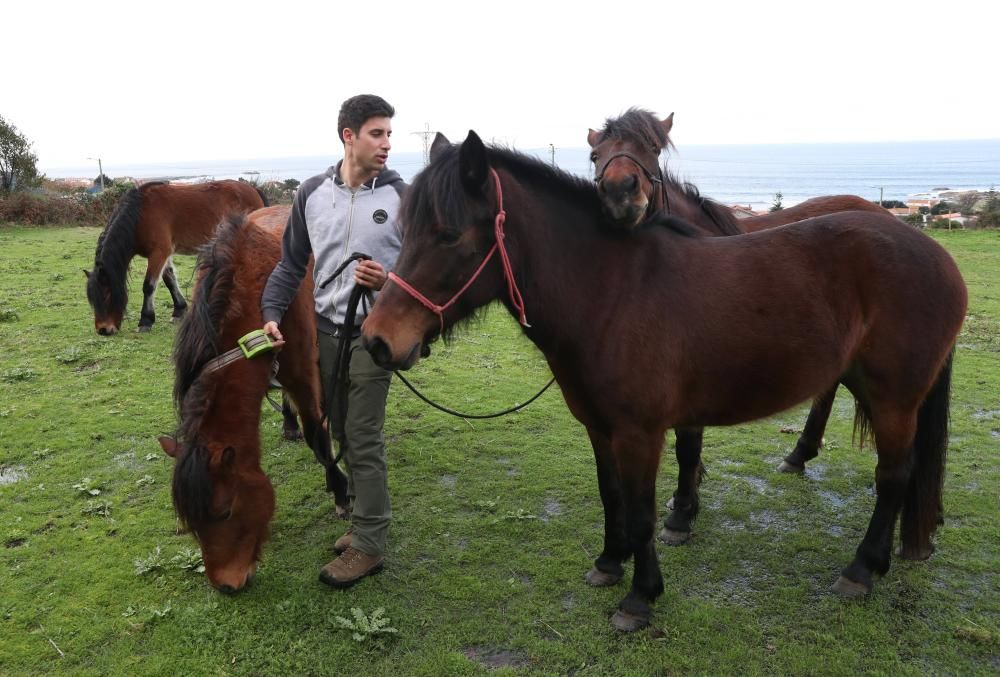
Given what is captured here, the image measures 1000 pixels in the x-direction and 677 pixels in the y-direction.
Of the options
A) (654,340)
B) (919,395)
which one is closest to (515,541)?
(654,340)

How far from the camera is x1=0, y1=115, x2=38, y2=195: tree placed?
21.0m

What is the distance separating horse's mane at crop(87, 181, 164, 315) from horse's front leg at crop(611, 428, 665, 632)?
282 inches

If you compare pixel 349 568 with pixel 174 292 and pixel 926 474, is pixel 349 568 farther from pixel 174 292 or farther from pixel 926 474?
pixel 174 292

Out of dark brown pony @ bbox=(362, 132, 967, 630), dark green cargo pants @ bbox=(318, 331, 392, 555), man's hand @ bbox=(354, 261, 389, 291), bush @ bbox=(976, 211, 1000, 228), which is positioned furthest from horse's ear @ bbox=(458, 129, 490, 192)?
bush @ bbox=(976, 211, 1000, 228)

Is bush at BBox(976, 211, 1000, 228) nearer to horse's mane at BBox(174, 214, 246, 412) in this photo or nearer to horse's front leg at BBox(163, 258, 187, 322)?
horse's front leg at BBox(163, 258, 187, 322)

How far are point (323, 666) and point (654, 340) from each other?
194 cm

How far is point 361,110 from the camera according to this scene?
111 inches

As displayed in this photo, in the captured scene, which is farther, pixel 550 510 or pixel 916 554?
pixel 550 510

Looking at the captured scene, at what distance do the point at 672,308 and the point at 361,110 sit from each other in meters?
1.64

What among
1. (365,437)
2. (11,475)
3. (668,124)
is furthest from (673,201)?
(11,475)

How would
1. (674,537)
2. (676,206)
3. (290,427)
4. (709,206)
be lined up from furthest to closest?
(290,427) < (709,206) < (676,206) < (674,537)

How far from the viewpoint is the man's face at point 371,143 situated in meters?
2.83

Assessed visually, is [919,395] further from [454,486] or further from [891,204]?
[891,204]

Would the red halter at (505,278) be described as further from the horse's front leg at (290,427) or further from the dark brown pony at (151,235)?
the dark brown pony at (151,235)
